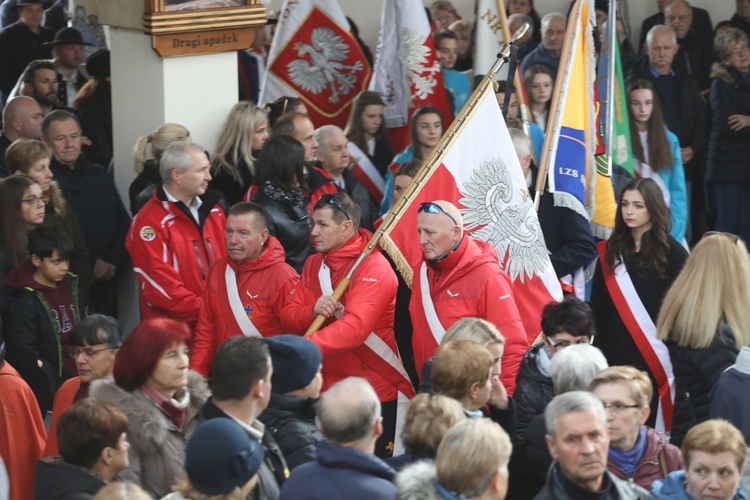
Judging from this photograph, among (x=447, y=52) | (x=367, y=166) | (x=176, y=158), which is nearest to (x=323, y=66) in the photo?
(x=367, y=166)

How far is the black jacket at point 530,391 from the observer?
605 cm

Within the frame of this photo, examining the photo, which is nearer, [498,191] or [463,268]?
[463,268]

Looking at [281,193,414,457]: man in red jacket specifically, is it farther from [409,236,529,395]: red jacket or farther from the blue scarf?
the blue scarf

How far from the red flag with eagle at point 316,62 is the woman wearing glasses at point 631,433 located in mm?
5511

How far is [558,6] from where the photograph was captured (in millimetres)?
14117

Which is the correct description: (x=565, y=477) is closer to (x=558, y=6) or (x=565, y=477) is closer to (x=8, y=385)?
(x=8, y=385)

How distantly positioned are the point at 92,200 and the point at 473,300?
2883 millimetres

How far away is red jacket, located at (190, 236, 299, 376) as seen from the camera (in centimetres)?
760

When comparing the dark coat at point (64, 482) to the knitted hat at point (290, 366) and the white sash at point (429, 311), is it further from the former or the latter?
the white sash at point (429, 311)

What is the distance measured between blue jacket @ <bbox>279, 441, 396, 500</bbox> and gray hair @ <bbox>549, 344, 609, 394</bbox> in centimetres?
116

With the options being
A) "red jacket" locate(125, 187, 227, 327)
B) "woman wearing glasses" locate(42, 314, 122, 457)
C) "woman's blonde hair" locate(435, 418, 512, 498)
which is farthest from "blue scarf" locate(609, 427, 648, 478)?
"red jacket" locate(125, 187, 227, 327)

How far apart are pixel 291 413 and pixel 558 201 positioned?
3.53 metres

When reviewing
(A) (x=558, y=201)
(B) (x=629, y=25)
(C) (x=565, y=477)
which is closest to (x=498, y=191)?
(A) (x=558, y=201)

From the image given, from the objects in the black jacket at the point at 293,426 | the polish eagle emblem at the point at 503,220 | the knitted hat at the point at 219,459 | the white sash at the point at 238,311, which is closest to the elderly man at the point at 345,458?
the knitted hat at the point at 219,459
